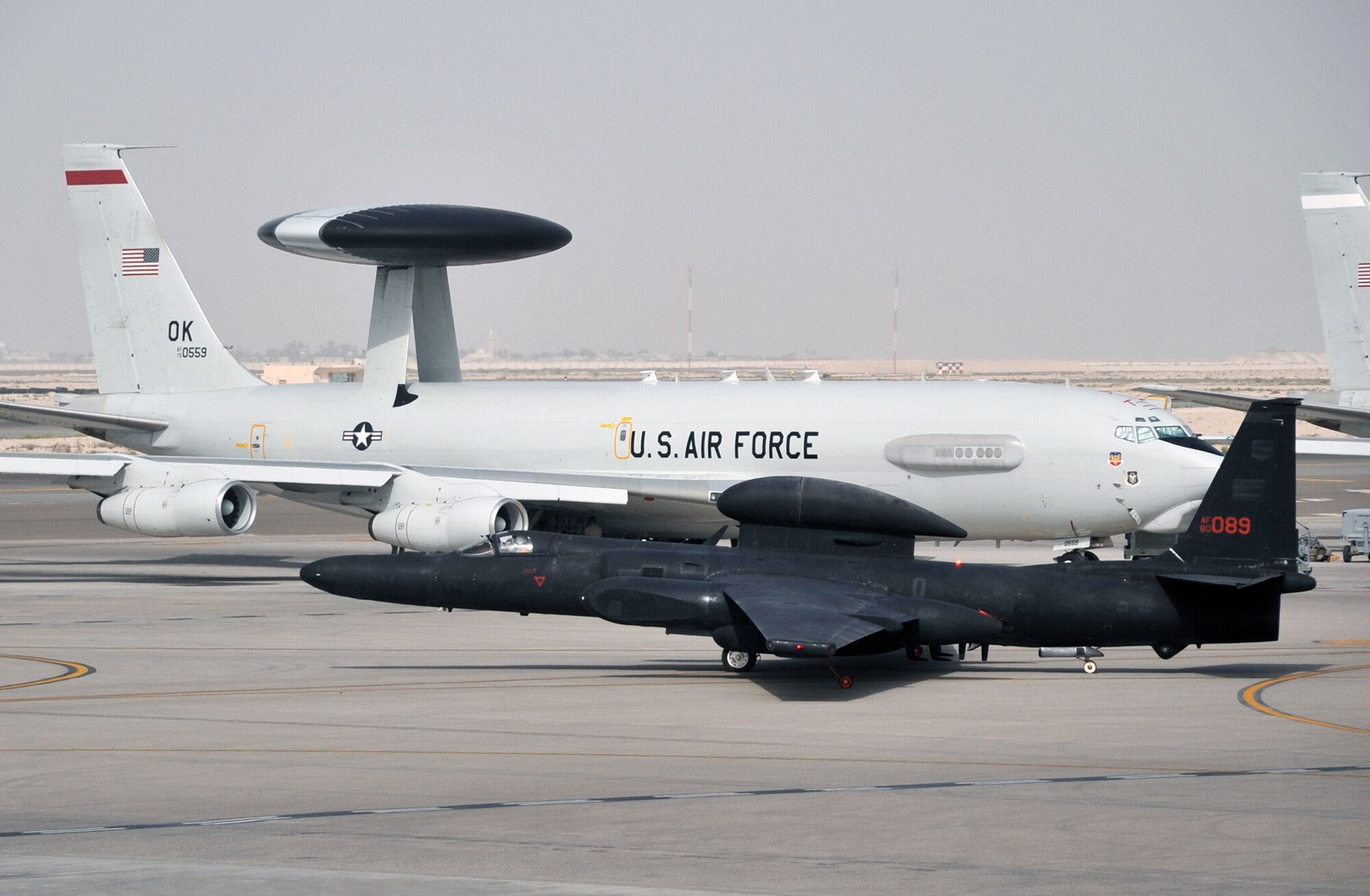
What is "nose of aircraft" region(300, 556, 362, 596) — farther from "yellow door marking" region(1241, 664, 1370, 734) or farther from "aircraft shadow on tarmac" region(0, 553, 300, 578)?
"aircraft shadow on tarmac" region(0, 553, 300, 578)

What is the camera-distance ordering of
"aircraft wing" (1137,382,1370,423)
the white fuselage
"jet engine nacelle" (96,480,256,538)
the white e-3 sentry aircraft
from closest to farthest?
the white fuselage < the white e-3 sentry aircraft < "jet engine nacelle" (96,480,256,538) < "aircraft wing" (1137,382,1370,423)

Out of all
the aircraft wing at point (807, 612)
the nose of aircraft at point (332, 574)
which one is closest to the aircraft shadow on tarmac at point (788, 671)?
the aircraft wing at point (807, 612)

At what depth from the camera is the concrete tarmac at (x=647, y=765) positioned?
12.3 meters

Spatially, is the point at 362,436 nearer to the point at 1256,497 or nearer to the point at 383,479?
the point at 383,479

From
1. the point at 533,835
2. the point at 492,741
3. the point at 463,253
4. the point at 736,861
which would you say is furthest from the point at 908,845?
the point at 463,253

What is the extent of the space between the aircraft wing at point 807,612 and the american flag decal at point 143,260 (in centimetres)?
2611

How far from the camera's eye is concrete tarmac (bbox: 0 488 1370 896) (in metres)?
12.3

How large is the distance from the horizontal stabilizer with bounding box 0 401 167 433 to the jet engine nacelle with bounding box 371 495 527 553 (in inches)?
355

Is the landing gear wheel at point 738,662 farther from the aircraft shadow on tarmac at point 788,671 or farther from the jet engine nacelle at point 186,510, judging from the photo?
the jet engine nacelle at point 186,510

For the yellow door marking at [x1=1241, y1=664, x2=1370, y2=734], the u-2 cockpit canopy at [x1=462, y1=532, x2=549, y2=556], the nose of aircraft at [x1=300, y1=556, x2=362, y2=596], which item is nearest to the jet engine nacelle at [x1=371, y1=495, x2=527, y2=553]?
the nose of aircraft at [x1=300, y1=556, x2=362, y2=596]

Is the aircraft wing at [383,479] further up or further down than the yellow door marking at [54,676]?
further up

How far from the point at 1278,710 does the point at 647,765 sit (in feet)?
28.7

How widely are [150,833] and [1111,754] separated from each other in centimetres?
1014

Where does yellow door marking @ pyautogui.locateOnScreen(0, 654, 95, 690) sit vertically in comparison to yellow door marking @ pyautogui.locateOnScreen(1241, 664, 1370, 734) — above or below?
below
